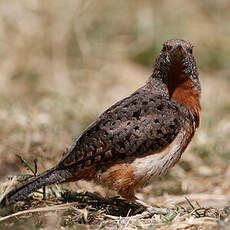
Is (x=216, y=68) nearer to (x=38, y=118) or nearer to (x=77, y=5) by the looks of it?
(x=77, y=5)

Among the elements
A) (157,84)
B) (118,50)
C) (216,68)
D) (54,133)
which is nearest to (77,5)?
(118,50)

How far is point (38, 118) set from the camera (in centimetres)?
739

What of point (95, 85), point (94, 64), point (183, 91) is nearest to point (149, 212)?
point (183, 91)

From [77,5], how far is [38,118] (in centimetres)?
347

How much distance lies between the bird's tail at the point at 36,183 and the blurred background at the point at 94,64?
6.35 feet

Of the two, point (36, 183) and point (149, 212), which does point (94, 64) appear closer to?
point (149, 212)

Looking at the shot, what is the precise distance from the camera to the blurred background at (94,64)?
23.3 ft

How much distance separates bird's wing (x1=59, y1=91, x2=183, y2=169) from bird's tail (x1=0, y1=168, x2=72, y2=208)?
90mm

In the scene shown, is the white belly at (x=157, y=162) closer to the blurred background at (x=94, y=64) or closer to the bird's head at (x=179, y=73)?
the bird's head at (x=179, y=73)

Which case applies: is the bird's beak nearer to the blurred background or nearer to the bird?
the bird

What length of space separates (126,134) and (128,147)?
121 millimetres

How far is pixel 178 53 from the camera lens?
5250 mm

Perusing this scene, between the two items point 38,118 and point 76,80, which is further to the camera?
point 76,80

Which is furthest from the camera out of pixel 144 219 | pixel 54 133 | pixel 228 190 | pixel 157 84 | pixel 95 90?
pixel 95 90
